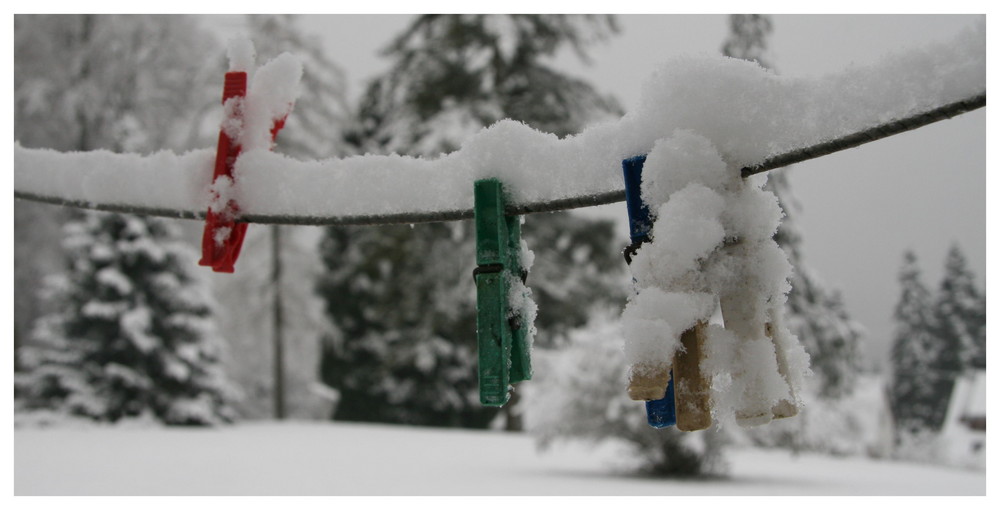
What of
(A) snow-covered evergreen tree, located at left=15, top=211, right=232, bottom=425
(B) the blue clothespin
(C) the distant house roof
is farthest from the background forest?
(B) the blue clothespin

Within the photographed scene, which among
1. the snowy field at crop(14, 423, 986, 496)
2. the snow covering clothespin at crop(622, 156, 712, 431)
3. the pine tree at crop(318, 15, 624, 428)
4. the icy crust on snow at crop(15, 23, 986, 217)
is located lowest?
the snowy field at crop(14, 423, 986, 496)

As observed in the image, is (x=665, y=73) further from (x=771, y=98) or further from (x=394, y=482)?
(x=394, y=482)

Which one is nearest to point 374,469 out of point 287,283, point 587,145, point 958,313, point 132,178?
point 132,178

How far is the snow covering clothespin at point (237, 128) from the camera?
121cm

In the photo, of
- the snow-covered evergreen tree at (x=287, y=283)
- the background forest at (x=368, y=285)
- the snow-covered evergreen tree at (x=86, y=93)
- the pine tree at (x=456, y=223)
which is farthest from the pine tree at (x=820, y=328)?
the snow-covered evergreen tree at (x=86, y=93)

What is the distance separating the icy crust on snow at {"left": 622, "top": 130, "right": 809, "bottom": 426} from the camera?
0.81 metres

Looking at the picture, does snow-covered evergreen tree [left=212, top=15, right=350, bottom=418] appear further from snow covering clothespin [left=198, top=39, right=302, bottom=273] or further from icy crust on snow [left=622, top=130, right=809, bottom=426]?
icy crust on snow [left=622, top=130, right=809, bottom=426]

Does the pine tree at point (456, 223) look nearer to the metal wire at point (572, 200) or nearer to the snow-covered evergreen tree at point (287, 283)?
the snow-covered evergreen tree at point (287, 283)

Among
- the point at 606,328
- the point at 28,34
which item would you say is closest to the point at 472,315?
the point at 606,328

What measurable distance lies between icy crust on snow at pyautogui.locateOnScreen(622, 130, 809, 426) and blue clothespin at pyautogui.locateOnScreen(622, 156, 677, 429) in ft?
0.05

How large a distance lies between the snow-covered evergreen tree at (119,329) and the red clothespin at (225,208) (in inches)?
353

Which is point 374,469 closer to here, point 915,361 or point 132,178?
point 132,178

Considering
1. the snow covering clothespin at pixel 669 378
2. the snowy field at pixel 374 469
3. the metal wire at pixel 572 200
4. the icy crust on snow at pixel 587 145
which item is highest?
the icy crust on snow at pixel 587 145
